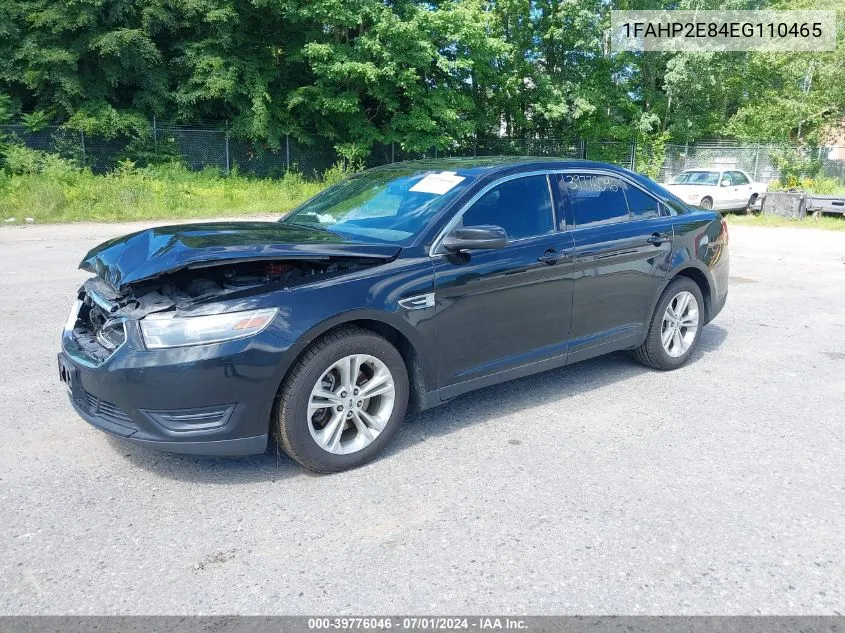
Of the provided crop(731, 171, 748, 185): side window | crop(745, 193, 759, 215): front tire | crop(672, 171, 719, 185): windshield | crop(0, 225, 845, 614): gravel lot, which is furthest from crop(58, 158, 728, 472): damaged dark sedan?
crop(745, 193, 759, 215): front tire

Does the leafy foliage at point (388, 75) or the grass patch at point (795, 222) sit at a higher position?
the leafy foliage at point (388, 75)

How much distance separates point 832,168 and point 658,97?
9.29 meters

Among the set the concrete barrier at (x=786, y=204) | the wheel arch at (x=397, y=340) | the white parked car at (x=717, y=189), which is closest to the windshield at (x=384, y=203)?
the wheel arch at (x=397, y=340)

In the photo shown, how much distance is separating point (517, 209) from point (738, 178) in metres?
21.0

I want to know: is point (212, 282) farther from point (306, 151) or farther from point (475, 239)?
point (306, 151)

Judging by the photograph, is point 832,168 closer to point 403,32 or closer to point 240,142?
point 403,32

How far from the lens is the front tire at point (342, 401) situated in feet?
11.0

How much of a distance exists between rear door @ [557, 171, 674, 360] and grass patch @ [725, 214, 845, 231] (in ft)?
Answer: 52.6

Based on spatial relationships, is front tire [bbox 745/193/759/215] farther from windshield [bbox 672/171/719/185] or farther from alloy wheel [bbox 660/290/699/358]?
alloy wheel [bbox 660/290/699/358]

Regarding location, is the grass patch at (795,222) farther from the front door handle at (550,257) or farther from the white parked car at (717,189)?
the front door handle at (550,257)

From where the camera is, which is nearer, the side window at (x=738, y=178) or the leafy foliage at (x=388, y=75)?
the side window at (x=738, y=178)

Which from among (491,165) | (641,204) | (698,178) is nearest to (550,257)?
(491,165)

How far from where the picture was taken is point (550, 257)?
14.3ft

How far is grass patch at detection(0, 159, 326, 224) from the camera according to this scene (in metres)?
16.9
